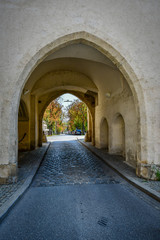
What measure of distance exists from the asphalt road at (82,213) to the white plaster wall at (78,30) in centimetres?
145

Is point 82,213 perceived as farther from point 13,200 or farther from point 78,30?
point 78,30

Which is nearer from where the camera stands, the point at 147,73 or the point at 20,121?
the point at 147,73

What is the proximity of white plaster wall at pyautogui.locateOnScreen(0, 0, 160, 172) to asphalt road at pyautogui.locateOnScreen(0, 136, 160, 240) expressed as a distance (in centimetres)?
145

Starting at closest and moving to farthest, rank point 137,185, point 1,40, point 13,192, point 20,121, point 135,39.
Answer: point 13,192
point 137,185
point 1,40
point 135,39
point 20,121

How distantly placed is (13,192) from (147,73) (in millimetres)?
4998

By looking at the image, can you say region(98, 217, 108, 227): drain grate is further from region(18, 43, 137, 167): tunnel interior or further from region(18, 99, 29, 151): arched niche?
region(18, 99, 29, 151): arched niche

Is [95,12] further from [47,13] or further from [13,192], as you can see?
[13,192]

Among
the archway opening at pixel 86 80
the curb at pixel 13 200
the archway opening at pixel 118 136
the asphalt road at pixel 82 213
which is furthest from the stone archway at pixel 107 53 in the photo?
the archway opening at pixel 118 136

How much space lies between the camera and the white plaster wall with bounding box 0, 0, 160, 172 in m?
4.34

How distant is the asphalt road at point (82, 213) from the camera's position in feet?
7.66

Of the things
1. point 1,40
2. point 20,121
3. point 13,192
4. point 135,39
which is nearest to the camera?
point 13,192

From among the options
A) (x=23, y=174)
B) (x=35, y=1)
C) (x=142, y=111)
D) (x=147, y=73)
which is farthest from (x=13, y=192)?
(x=35, y=1)

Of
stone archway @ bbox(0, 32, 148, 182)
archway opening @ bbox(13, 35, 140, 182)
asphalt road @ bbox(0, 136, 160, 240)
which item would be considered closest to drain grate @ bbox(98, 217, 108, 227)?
asphalt road @ bbox(0, 136, 160, 240)

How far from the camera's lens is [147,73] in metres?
4.75
